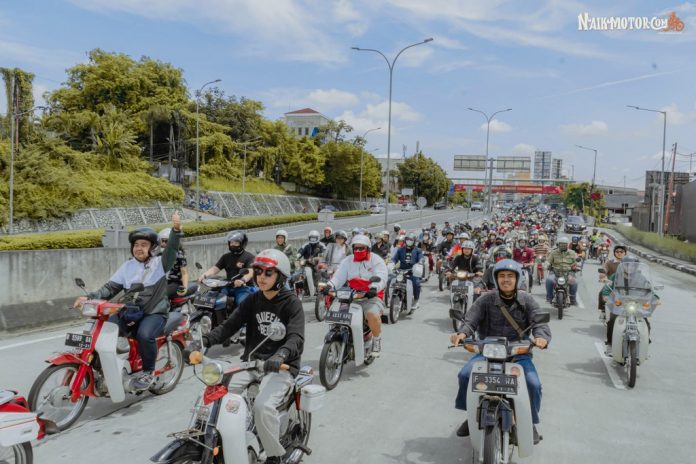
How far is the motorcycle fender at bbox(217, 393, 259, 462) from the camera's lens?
3.28 m

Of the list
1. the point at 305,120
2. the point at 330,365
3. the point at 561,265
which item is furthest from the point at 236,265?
the point at 305,120

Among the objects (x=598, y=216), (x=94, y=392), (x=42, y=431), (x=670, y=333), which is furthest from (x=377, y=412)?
(x=598, y=216)

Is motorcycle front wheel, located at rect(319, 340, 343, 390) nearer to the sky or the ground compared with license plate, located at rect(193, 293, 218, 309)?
nearer to the ground

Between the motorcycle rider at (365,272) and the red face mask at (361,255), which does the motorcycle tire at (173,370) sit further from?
the red face mask at (361,255)

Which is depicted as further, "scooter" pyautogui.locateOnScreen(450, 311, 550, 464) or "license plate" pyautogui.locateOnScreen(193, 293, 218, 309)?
"license plate" pyautogui.locateOnScreen(193, 293, 218, 309)

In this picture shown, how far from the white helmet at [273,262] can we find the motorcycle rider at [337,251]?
24.4 ft

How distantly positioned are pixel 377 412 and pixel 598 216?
301 ft

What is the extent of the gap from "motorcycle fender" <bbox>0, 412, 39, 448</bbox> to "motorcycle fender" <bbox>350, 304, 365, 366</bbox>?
3763mm

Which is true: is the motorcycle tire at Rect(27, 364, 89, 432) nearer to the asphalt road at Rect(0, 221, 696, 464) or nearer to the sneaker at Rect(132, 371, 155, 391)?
the asphalt road at Rect(0, 221, 696, 464)

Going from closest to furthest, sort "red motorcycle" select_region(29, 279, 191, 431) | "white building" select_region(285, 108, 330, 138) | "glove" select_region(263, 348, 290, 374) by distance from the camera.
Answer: "glove" select_region(263, 348, 290, 374), "red motorcycle" select_region(29, 279, 191, 431), "white building" select_region(285, 108, 330, 138)

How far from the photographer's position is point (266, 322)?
412 cm

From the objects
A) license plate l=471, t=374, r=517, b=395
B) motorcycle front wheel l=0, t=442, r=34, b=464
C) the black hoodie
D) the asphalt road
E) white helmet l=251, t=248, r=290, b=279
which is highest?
white helmet l=251, t=248, r=290, b=279

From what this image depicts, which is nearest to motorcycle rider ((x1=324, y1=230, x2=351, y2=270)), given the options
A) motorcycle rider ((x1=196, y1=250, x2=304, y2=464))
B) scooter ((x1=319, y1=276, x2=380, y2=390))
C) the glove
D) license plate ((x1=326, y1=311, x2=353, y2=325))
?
scooter ((x1=319, y1=276, x2=380, y2=390))

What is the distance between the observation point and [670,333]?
10.5m
